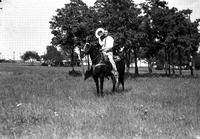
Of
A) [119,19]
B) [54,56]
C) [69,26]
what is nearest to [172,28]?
[119,19]

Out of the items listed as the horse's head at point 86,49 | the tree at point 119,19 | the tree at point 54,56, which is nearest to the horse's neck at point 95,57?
the horse's head at point 86,49

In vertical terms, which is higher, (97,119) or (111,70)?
(111,70)

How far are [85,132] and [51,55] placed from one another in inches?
5294

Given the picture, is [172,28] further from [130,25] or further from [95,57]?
[95,57]

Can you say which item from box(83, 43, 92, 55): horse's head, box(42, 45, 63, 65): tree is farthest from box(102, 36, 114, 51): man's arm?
box(42, 45, 63, 65): tree

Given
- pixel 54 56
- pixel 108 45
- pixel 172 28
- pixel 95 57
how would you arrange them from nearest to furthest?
pixel 95 57
pixel 108 45
pixel 172 28
pixel 54 56

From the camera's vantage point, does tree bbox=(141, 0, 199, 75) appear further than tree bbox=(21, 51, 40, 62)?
No

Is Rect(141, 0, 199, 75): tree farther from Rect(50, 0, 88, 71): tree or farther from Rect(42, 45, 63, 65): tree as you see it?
Rect(42, 45, 63, 65): tree

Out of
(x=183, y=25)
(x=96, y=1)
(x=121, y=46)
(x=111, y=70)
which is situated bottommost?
(x=111, y=70)

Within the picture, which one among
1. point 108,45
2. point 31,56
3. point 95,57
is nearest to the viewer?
point 95,57

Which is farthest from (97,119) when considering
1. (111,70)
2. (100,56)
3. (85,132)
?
(111,70)

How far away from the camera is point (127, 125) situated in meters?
7.12

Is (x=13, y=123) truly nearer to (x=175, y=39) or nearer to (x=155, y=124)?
(x=155, y=124)

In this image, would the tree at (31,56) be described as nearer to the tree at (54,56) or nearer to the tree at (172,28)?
the tree at (54,56)
